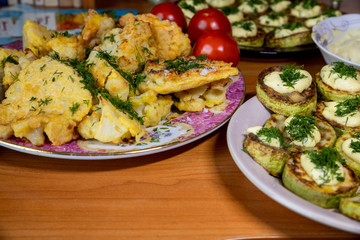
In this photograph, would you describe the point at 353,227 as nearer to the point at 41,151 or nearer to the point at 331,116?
the point at 331,116

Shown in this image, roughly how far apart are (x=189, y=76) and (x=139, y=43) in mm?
327

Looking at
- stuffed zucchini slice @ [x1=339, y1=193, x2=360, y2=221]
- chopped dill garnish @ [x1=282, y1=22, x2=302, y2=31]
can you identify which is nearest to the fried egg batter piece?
stuffed zucchini slice @ [x1=339, y1=193, x2=360, y2=221]

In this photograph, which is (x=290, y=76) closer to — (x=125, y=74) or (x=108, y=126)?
(x=125, y=74)

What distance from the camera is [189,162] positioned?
1615 millimetres

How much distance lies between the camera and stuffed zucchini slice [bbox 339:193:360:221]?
3.68ft

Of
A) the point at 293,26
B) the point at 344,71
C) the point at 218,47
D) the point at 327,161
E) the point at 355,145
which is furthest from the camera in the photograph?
the point at 293,26

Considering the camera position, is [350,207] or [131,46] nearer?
[350,207]

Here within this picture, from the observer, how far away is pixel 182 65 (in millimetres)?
1726

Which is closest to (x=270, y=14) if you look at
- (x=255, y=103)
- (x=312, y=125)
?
(x=255, y=103)

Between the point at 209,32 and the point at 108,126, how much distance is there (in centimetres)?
106

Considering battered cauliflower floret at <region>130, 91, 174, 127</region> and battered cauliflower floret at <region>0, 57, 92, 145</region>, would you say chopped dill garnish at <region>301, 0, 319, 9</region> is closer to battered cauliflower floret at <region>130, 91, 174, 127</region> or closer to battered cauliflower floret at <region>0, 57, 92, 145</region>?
battered cauliflower floret at <region>130, 91, 174, 127</region>

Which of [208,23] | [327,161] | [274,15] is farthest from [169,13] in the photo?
[327,161]

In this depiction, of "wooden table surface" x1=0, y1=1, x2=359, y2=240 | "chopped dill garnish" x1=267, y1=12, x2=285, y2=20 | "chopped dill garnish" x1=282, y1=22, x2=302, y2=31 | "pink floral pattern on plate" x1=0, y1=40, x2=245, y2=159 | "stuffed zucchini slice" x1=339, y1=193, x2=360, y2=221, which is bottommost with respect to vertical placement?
"wooden table surface" x1=0, y1=1, x2=359, y2=240

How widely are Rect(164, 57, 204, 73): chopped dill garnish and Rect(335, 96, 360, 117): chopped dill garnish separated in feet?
2.12
